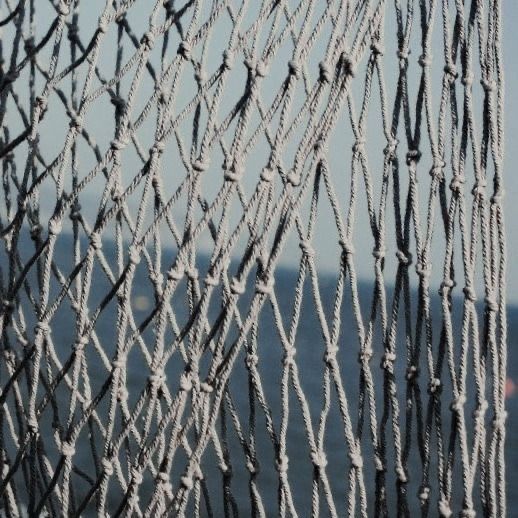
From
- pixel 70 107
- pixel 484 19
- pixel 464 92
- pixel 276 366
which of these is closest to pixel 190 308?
pixel 70 107

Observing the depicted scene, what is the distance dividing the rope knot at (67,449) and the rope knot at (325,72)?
27.3 inches

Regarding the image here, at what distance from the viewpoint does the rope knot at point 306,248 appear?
1466mm

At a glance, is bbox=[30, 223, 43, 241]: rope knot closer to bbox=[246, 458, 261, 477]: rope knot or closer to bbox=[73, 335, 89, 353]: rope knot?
bbox=[73, 335, 89, 353]: rope knot

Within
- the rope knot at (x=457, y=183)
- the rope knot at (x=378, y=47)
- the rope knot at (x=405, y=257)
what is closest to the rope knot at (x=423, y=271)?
the rope knot at (x=405, y=257)

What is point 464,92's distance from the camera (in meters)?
1.49

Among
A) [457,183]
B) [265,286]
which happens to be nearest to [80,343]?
[265,286]

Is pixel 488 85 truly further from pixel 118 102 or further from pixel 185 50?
pixel 118 102

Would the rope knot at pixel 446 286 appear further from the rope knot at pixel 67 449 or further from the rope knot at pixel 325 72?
the rope knot at pixel 67 449

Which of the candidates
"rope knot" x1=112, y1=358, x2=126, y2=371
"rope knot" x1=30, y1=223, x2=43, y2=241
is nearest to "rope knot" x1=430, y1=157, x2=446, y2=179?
"rope knot" x1=112, y1=358, x2=126, y2=371

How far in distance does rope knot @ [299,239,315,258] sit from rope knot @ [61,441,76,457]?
1.58 feet

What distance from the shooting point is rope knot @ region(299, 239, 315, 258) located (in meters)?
1.47

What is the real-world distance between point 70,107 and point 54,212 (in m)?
0.18

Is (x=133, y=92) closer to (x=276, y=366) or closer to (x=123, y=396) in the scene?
(x=123, y=396)

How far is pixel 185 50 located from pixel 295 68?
0.56 ft
